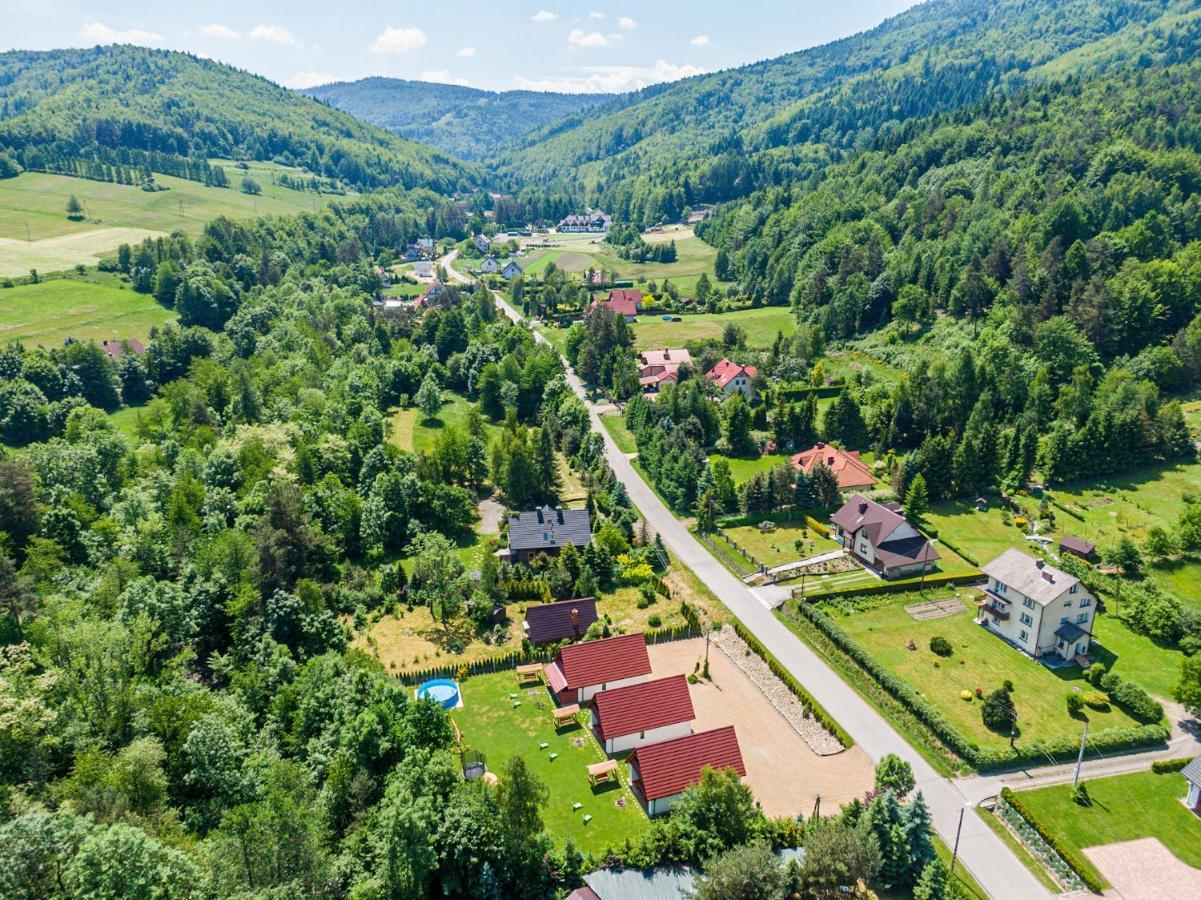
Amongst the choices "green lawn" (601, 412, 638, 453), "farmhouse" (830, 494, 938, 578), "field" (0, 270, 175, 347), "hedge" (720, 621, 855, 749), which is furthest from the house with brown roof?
"field" (0, 270, 175, 347)

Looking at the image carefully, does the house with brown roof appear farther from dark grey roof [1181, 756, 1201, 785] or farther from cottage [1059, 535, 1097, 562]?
dark grey roof [1181, 756, 1201, 785]

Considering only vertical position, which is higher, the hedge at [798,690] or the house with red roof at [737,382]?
the house with red roof at [737,382]

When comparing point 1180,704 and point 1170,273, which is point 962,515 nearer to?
point 1180,704

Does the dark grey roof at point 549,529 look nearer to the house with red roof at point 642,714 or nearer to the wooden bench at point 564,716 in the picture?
the wooden bench at point 564,716

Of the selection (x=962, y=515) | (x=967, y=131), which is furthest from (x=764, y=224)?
(x=962, y=515)

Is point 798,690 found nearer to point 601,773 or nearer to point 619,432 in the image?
point 601,773

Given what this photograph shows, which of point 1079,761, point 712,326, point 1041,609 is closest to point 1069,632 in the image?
point 1041,609

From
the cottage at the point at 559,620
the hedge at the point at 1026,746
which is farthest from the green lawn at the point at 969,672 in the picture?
the cottage at the point at 559,620
